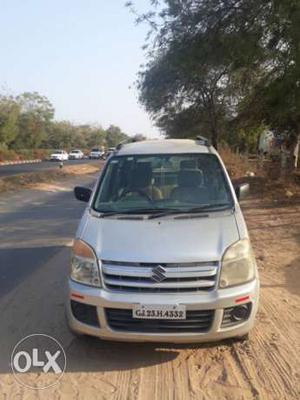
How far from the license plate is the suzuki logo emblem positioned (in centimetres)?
21

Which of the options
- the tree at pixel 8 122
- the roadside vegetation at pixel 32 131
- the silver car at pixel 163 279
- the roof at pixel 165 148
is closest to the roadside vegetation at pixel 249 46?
the roof at pixel 165 148

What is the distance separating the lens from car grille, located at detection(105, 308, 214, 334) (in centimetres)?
415

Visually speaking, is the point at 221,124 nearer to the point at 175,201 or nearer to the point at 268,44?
the point at 268,44

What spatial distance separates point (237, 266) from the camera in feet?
14.1

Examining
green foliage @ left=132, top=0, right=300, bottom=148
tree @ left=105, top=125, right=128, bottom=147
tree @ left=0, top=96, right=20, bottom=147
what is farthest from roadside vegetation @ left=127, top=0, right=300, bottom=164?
tree @ left=105, top=125, right=128, bottom=147

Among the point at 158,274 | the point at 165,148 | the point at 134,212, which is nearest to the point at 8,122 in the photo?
the point at 165,148

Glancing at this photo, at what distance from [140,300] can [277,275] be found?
12.0ft

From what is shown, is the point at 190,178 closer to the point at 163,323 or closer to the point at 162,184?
the point at 162,184

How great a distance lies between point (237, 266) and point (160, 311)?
0.76 metres

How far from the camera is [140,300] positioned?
413cm

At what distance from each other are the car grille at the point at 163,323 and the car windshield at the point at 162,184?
123 cm

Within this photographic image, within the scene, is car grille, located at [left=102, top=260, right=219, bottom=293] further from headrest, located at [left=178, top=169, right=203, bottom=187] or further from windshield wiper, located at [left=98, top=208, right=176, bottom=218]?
headrest, located at [left=178, top=169, right=203, bottom=187]

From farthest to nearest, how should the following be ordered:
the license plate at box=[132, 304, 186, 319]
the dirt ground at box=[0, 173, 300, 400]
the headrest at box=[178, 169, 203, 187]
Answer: the headrest at box=[178, 169, 203, 187] < the license plate at box=[132, 304, 186, 319] < the dirt ground at box=[0, 173, 300, 400]

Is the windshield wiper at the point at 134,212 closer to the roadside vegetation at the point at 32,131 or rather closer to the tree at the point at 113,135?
the roadside vegetation at the point at 32,131
